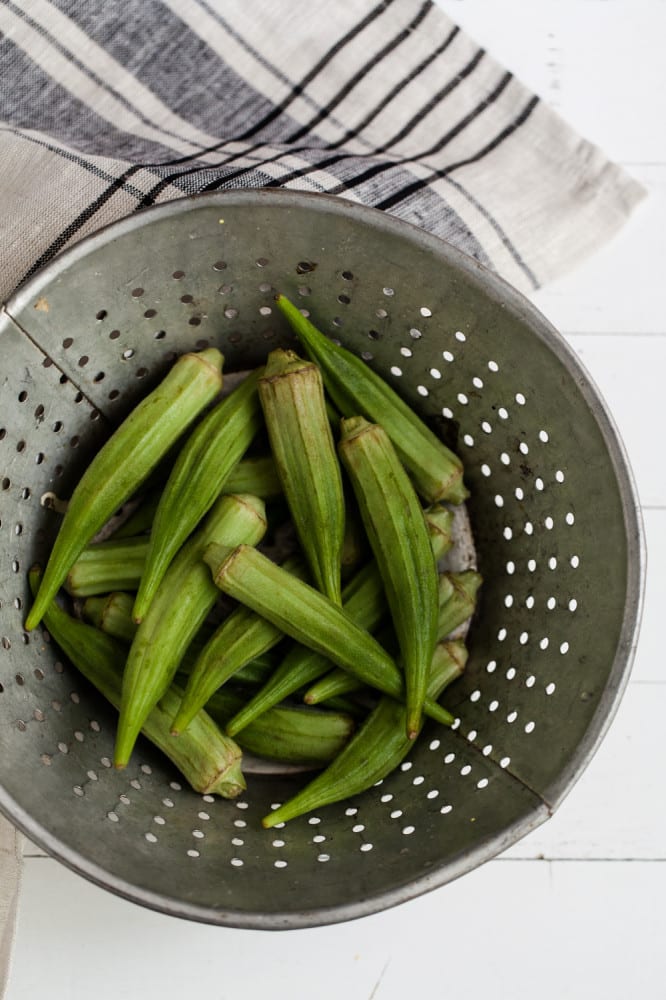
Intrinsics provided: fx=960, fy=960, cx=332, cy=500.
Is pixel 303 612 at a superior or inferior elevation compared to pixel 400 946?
superior

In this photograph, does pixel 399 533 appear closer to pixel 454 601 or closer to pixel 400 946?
pixel 454 601

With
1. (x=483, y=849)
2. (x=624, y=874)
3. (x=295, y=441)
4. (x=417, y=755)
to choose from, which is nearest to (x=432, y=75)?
(x=295, y=441)

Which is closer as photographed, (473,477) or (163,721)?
(163,721)

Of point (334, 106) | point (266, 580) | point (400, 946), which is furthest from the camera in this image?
point (334, 106)

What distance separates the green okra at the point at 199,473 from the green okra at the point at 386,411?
0.35 feet

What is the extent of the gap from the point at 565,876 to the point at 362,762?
0.45m

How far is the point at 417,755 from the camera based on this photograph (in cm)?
132

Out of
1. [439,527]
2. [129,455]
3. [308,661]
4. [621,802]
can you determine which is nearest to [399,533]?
[439,527]

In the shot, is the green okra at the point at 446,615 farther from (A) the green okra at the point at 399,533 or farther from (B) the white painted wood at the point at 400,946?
(B) the white painted wood at the point at 400,946

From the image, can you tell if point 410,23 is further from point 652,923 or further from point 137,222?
point 652,923

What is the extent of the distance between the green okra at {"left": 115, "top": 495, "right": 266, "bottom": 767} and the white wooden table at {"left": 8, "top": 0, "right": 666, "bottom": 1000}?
40 centimetres

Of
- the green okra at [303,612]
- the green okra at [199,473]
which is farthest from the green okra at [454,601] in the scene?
the green okra at [199,473]

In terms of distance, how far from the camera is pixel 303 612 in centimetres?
120

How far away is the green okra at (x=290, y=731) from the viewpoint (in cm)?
128
